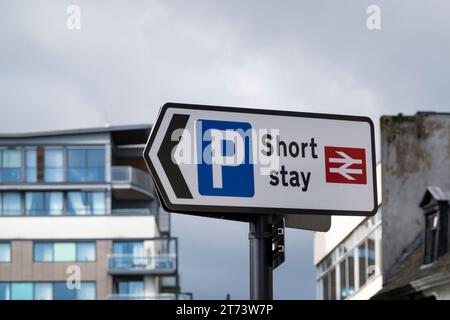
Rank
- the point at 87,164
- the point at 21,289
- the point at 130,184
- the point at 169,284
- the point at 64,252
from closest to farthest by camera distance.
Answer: the point at 21,289 < the point at 64,252 < the point at 87,164 < the point at 169,284 < the point at 130,184

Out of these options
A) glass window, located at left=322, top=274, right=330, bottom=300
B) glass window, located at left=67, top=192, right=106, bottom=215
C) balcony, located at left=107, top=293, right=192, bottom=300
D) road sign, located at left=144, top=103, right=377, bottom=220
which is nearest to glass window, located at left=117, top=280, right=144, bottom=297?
balcony, located at left=107, top=293, right=192, bottom=300

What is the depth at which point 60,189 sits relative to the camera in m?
82.4

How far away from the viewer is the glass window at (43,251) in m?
80.9

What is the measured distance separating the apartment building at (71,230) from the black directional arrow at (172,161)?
2939 inches

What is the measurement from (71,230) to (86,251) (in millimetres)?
1745

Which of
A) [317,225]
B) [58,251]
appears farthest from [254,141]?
[58,251]

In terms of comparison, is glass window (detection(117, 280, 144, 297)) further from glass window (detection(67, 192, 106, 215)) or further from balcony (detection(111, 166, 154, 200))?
balcony (detection(111, 166, 154, 200))

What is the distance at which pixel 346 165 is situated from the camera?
4844 millimetres

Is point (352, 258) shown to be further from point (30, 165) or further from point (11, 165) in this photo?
point (11, 165)

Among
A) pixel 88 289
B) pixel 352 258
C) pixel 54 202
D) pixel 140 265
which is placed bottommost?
pixel 88 289

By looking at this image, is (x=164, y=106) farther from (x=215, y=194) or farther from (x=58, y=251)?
(x=58, y=251)

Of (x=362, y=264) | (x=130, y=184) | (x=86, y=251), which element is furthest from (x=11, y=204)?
(x=362, y=264)

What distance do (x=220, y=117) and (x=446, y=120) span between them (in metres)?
32.6

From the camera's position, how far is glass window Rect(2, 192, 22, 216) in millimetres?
82000
